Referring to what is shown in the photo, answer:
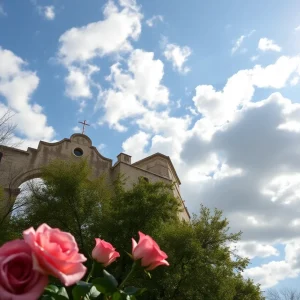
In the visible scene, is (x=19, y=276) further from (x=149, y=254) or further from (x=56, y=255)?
(x=149, y=254)

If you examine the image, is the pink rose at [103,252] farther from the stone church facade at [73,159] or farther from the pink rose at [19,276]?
the stone church facade at [73,159]

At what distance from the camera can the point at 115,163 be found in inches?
812

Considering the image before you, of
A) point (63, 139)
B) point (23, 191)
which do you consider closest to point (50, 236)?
point (23, 191)

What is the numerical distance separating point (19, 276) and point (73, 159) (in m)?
18.7

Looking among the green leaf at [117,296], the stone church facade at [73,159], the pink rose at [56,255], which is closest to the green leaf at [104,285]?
the green leaf at [117,296]

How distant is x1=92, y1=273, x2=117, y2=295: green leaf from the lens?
70.7 inches

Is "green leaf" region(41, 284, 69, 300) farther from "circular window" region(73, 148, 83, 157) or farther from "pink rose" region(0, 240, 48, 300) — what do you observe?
"circular window" region(73, 148, 83, 157)

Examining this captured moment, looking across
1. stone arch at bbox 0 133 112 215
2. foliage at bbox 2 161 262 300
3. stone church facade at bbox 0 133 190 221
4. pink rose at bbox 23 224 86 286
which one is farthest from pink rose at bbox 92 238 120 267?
stone church facade at bbox 0 133 190 221

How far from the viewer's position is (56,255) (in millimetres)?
1293

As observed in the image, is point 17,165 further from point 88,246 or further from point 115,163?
point 88,246

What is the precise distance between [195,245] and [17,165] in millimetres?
10638

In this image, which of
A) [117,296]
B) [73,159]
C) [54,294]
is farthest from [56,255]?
[73,159]

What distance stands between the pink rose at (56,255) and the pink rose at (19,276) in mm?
53

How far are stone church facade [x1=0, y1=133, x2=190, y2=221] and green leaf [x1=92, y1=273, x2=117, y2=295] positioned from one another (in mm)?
14706
